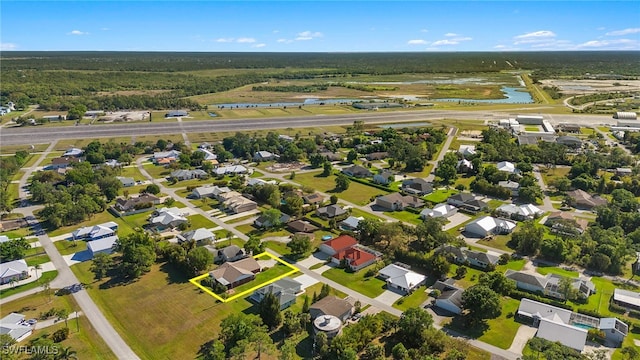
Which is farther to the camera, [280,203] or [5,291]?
[280,203]

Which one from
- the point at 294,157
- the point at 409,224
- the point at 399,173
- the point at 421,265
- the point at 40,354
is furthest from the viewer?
the point at 294,157

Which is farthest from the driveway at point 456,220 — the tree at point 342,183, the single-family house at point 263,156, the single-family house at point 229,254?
the single-family house at point 263,156

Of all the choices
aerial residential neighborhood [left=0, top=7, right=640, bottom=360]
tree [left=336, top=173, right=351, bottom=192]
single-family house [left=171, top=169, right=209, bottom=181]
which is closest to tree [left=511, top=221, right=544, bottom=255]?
aerial residential neighborhood [left=0, top=7, right=640, bottom=360]

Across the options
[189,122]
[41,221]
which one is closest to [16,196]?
[41,221]

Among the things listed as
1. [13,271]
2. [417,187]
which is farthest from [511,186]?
[13,271]

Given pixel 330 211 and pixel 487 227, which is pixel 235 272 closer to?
pixel 330 211

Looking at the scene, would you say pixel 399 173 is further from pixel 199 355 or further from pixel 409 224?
pixel 199 355

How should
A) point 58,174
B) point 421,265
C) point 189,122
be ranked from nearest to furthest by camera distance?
point 421,265
point 58,174
point 189,122
